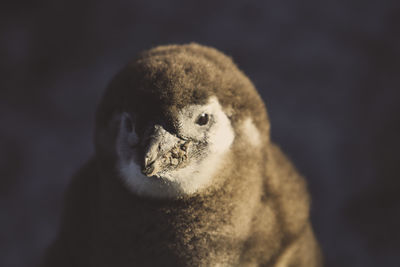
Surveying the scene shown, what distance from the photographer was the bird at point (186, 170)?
1.10 meters

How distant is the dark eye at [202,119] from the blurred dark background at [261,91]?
1218 mm

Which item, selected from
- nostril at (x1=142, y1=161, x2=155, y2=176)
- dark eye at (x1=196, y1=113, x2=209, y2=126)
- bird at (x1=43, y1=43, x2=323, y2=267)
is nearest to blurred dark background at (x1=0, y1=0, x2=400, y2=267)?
bird at (x1=43, y1=43, x2=323, y2=267)

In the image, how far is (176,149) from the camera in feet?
3.57

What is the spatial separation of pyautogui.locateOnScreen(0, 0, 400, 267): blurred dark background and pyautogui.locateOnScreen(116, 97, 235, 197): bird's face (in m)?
1.19

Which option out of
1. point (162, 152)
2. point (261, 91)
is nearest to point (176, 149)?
point (162, 152)

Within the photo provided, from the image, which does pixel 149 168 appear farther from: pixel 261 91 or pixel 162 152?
pixel 261 91

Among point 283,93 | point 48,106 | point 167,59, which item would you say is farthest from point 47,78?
point 167,59

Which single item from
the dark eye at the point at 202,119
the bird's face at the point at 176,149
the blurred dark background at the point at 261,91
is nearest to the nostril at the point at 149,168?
the bird's face at the point at 176,149

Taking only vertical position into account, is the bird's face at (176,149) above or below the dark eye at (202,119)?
below

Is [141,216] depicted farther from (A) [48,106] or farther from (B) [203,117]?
(A) [48,106]

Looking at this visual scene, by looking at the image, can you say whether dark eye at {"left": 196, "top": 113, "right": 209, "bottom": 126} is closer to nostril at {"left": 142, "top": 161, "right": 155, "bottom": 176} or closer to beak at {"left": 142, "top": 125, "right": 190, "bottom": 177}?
beak at {"left": 142, "top": 125, "right": 190, "bottom": 177}

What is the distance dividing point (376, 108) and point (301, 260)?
3.69 feet

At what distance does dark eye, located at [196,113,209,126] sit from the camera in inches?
44.1

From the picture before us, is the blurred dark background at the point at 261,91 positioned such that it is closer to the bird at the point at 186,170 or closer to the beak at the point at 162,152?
the bird at the point at 186,170
